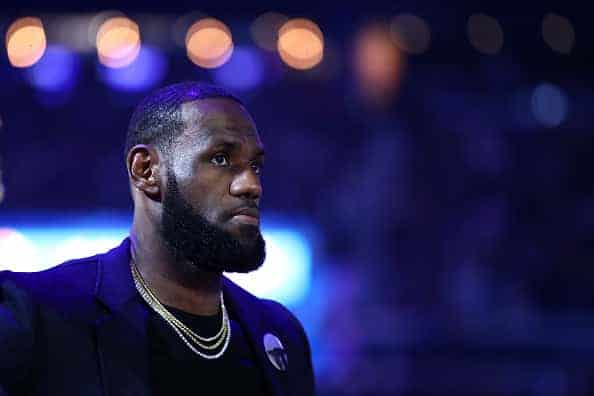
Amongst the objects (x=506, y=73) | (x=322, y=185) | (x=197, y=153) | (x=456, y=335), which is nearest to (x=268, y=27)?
(x=322, y=185)

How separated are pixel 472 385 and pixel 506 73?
382cm

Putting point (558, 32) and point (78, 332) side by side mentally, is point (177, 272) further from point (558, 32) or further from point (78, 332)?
point (558, 32)

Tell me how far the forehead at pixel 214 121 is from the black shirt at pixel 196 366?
1.49 ft

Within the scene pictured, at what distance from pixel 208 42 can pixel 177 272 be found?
8234mm

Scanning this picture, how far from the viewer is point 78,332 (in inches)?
101

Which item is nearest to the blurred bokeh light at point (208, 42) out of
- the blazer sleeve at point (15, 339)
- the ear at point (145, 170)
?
the ear at point (145, 170)

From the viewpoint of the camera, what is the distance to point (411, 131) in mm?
11953

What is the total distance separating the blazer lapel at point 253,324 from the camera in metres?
2.96

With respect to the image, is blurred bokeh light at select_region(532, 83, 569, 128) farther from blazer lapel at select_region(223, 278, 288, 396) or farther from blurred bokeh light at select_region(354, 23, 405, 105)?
blazer lapel at select_region(223, 278, 288, 396)

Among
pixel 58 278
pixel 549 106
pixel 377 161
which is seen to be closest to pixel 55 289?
pixel 58 278

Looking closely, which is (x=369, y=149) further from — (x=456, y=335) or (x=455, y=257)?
(x=456, y=335)

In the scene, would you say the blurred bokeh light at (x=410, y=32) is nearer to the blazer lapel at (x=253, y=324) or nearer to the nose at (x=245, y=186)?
the blazer lapel at (x=253, y=324)

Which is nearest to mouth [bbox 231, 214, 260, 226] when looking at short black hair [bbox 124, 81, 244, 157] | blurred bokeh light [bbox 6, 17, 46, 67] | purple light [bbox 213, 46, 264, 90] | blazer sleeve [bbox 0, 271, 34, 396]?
short black hair [bbox 124, 81, 244, 157]

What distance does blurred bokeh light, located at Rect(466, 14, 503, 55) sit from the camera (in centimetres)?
1086
